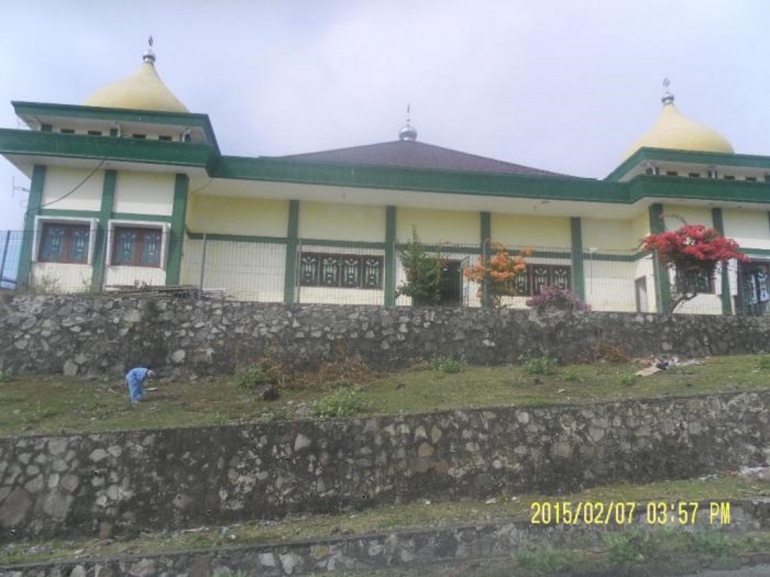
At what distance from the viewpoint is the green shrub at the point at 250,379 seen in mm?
9156

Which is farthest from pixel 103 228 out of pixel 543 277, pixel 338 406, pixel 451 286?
pixel 543 277

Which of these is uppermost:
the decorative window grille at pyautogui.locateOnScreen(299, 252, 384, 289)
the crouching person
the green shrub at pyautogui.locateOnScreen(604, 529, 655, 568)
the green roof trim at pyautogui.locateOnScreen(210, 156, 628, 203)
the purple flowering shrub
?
the green roof trim at pyautogui.locateOnScreen(210, 156, 628, 203)

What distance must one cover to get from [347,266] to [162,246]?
4.56m

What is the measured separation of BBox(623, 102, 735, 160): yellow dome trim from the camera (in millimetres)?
17594

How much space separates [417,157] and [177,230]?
788 cm

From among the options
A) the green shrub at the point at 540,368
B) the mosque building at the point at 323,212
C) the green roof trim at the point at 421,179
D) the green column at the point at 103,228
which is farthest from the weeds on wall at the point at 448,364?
the green column at the point at 103,228

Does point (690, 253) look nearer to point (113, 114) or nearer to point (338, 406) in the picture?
point (338, 406)

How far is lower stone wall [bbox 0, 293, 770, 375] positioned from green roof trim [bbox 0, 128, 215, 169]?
4.97 m

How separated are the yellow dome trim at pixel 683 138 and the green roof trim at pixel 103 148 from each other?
12956 millimetres

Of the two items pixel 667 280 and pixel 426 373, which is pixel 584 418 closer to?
pixel 426 373

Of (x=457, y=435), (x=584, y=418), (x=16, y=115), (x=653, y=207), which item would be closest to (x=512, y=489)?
(x=457, y=435)

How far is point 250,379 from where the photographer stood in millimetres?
9195

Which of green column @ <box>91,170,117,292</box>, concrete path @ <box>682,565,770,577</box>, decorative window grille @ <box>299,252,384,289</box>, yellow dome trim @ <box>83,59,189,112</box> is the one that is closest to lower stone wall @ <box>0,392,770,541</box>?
concrete path @ <box>682,565,770,577</box>

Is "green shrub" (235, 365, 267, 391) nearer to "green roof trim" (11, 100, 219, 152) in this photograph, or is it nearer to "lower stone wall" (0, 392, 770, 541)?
"lower stone wall" (0, 392, 770, 541)
